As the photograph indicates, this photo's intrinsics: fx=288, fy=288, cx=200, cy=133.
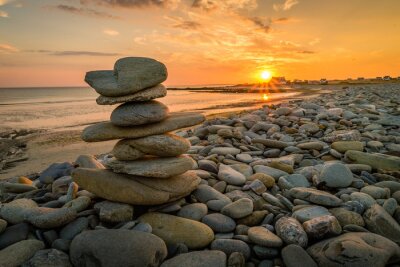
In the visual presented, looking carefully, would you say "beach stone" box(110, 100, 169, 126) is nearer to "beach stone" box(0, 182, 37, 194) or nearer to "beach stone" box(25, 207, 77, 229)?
"beach stone" box(25, 207, 77, 229)

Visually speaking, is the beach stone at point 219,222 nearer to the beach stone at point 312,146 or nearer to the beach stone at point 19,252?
the beach stone at point 19,252

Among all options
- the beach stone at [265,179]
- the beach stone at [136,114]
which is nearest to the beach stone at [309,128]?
the beach stone at [265,179]

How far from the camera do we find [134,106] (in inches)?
200

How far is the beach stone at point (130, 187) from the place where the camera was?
15.3 feet

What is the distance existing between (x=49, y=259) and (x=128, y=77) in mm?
2919

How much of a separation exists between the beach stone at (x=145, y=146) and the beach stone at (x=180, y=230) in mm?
1125

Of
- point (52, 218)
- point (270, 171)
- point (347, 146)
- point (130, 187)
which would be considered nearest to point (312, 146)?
point (347, 146)

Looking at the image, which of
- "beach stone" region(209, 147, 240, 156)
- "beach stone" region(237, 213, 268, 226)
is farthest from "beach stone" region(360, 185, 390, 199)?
"beach stone" region(209, 147, 240, 156)

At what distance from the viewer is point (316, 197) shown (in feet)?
16.6

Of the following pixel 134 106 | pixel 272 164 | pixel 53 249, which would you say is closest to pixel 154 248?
pixel 53 249

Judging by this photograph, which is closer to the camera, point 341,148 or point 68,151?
point 341,148

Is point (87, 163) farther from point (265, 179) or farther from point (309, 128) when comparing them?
point (309, 128)

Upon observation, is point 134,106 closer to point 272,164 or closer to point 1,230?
point 1,230

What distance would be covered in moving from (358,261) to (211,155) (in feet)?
14.6
